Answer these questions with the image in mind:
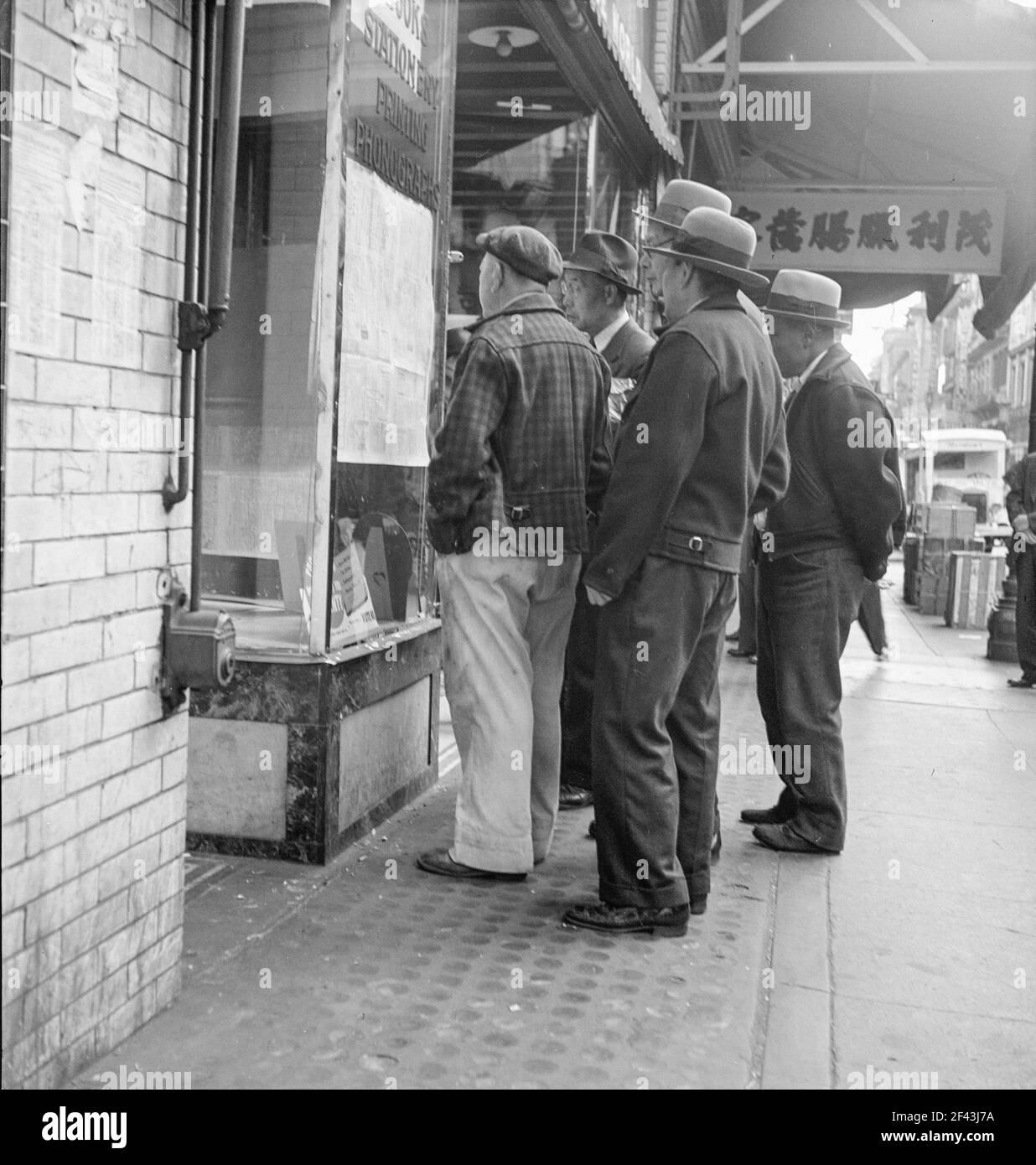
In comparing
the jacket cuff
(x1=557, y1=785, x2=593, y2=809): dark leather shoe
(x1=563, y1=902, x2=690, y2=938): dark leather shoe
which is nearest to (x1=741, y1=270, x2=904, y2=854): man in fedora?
(x1=557, y1=785, x2=593, y2=809): dark leather shoe

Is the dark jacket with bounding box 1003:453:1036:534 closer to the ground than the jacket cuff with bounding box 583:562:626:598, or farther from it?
farther from it

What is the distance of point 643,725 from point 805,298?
6.69 feet

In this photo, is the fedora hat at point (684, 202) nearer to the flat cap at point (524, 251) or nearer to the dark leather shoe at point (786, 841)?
the flat cap at point (524, 251)

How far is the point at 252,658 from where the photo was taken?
14.5 ft

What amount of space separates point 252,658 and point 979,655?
875cm

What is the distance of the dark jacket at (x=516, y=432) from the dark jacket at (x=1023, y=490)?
22.3 feet

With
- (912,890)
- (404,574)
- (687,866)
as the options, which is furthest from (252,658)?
(912,890)

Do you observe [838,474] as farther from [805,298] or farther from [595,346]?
[595,346]

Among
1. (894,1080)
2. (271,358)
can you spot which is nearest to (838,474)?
(271,358)

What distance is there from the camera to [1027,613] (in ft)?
32.4

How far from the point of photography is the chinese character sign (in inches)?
443

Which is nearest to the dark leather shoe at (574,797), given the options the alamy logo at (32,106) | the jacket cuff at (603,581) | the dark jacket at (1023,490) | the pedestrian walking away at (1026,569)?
the jacket cuff at (603,581)

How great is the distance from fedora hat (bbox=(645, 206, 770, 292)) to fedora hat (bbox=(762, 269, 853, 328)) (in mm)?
989
